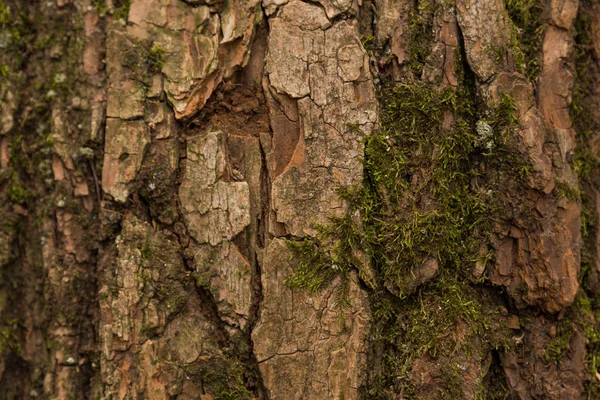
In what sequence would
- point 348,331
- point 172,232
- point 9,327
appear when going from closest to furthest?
point 348,331 → point 172,232 → point 9,327

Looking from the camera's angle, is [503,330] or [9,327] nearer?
[503,330]

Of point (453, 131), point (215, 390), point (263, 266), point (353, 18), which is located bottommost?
point (215, 390)

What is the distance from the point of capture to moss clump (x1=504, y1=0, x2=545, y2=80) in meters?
2.62

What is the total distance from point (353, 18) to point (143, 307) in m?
1.75

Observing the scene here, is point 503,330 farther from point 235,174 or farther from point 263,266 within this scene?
point 235,174

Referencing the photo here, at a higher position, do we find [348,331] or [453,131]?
[453,131]

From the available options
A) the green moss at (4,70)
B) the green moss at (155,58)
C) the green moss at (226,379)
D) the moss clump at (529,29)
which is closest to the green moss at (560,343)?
the moss clump at (529,29)

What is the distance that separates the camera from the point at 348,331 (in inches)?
95.0

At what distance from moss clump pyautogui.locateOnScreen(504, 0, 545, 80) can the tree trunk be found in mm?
14

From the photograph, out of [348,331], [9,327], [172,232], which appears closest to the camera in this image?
[348,331]

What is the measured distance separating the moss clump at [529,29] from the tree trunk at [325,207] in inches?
0.6

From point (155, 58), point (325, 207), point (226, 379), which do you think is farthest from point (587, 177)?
point (155, 58)

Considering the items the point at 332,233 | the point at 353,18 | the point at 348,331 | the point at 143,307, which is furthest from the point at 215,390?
the point at 353,18

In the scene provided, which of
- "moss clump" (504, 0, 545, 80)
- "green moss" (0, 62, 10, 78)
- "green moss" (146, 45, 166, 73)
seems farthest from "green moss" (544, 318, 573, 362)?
"green moss" (0, 62, 10, 78)
